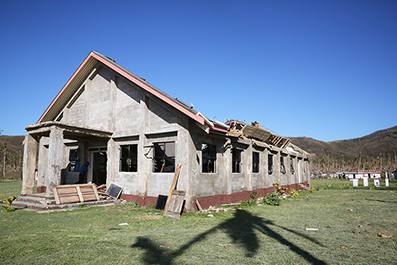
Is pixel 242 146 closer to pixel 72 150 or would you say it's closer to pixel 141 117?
pixel 141 117

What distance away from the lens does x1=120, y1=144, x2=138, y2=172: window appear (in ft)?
43.3

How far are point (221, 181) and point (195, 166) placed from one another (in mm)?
2395

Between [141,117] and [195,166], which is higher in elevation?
[141,117]

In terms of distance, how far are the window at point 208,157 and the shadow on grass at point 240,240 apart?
311 centimetres

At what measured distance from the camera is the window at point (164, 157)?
38.5 ft

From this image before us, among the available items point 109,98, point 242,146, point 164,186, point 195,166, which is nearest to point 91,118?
point 109,98

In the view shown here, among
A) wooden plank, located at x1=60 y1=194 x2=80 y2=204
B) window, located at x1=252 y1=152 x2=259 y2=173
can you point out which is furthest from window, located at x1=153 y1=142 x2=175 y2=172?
window, located at x1=252 y1=152 x2=259 y2=173

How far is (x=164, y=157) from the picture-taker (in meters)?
11.9

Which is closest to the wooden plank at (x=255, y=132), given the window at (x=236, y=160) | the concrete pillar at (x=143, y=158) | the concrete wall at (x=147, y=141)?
the concrete wall at (x=147, y=141)

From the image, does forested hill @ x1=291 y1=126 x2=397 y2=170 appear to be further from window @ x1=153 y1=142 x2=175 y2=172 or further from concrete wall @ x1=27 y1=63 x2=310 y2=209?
window @ x1=153 y1=142 x2=175 y2=172

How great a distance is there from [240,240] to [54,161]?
8.69 metres

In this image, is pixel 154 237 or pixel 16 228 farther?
pixel 16 228

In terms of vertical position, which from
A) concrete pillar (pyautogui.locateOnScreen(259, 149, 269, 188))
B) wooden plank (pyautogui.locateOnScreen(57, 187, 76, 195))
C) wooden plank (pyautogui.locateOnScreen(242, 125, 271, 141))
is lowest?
wooden plank (pyautogui.locateOnScreen(57, 187, 76, 195))

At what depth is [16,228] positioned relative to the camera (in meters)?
7.43
